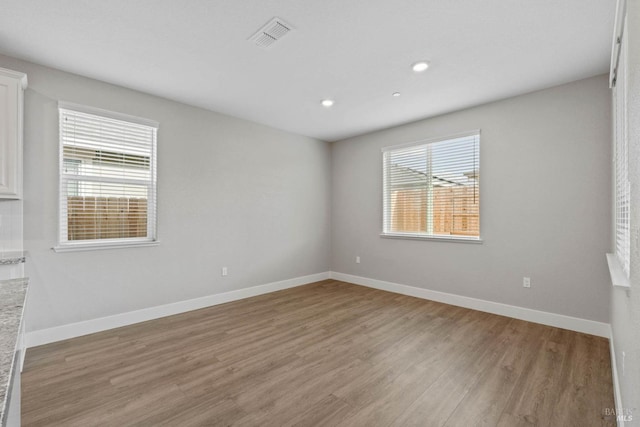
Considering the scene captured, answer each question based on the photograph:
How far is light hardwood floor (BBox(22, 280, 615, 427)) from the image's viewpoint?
6.11 ft

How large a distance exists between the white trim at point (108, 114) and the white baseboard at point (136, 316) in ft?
7.33

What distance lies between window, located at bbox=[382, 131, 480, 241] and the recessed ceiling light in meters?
1.51

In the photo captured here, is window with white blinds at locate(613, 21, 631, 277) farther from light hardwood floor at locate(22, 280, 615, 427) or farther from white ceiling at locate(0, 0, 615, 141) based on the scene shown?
light hardwood floor at locate(22, 280, 615, 427)

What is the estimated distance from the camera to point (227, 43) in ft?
8.18

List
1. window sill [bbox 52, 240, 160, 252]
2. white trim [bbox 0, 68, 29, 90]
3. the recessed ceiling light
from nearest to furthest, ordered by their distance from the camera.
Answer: white trim [bbox 0, 68, 29, 90] → the recessed ceiling light → window sill [bbox 52, 240, 160, 252]

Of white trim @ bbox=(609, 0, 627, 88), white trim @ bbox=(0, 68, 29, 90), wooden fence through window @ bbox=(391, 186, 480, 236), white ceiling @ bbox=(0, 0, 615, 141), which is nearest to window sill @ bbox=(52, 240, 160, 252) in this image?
white trim @ bbox=(0, 68, 29, 90)

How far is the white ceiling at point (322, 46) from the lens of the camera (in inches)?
82.2

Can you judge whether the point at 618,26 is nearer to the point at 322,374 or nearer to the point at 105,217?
the point at 322,374

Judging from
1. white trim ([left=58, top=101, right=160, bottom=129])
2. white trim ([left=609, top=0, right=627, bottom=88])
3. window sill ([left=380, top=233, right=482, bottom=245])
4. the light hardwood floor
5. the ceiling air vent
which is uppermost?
the ceiling air vent

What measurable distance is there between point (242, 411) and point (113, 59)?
10.6ft

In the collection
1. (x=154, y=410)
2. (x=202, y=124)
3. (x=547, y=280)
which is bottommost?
(x=154, y=410)

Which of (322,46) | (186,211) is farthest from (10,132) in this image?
(322,46)

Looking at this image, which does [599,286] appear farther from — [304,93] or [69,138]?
[69,138]

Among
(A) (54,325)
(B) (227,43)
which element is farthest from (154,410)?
(B) (227,43)
